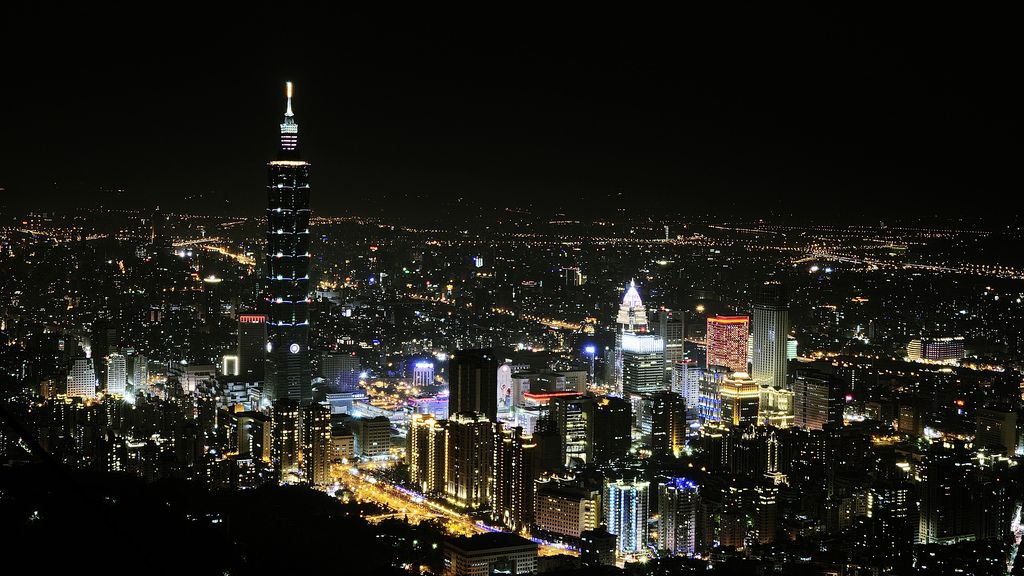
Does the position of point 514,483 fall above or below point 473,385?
below

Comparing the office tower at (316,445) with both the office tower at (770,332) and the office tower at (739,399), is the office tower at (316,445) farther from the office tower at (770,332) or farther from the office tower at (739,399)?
the office tower at (770,332)

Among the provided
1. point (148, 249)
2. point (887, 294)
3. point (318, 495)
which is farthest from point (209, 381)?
point (887, 294)

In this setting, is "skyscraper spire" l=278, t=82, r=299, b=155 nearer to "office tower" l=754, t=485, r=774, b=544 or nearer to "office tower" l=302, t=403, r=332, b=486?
"office tower" l=302, t=403, r=332, b=486

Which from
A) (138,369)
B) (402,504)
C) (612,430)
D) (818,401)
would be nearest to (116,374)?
(138,369)

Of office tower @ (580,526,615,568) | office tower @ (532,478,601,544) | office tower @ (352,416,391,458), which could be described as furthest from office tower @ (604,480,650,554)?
office tower @ (352,416,391,458)

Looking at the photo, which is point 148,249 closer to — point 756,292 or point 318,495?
point 318,495

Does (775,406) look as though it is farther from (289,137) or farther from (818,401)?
(289,137)
